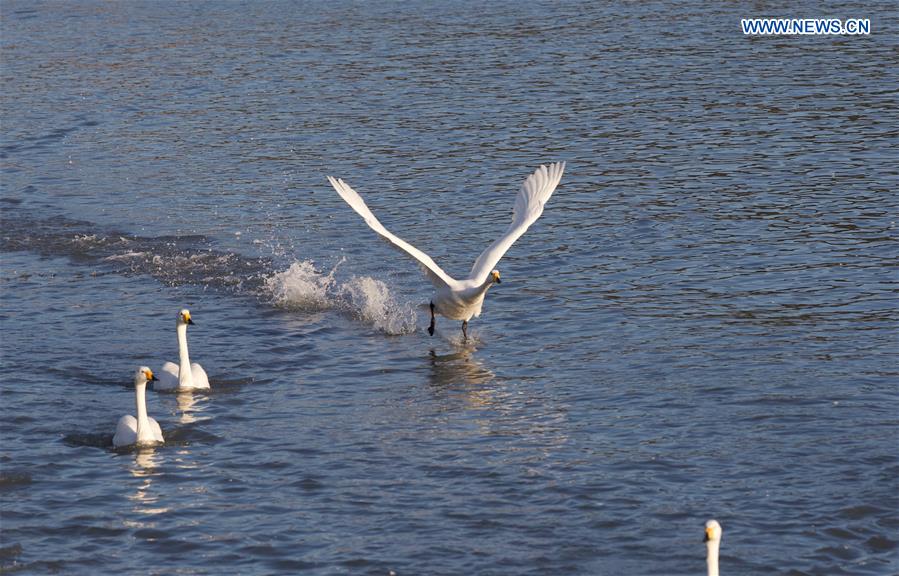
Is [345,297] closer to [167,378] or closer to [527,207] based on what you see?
[527,207]

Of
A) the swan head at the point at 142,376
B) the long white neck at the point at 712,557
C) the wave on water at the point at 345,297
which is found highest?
the wave on water at the point at 345,297

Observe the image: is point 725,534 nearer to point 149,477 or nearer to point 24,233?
point 149,477

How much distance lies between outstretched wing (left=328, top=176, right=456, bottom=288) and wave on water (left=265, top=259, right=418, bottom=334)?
0.79m

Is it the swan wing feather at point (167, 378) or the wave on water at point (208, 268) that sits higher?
the wave on water at point (208, 268)

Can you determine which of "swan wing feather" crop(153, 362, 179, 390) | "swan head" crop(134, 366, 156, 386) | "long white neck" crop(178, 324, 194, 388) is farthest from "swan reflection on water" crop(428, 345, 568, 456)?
"swan head" crop(134, 366, 156, 386)

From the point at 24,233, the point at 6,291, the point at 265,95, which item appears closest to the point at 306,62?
the point at 265,95

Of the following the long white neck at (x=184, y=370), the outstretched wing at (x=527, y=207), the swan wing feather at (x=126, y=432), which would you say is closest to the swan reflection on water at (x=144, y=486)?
the swan wing feather at (x=126, y=432)

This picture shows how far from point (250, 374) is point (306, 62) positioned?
64.8 ft

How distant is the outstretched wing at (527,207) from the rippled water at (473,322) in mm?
836

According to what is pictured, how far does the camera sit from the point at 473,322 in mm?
19312

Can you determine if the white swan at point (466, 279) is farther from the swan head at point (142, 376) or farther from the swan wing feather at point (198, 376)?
the swan head at point (142, 376)

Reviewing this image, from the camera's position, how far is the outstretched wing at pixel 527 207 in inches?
746

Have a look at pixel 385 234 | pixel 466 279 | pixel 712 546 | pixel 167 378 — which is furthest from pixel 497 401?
pixel 712 546

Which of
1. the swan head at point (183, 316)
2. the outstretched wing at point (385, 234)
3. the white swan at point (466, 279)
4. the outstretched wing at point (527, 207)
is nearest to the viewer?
the swan head at point (183, 316)
